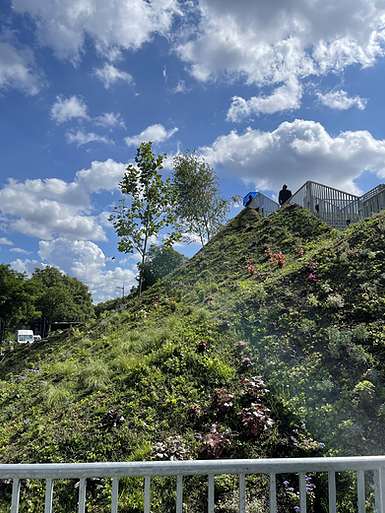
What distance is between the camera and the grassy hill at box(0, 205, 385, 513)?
3.56 metres

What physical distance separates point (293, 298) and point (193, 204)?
15.0 meters

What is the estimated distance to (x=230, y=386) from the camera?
4523 mm

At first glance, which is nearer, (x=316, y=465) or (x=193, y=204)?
(x=316, y=465)

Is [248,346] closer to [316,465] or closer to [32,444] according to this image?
[32,444]

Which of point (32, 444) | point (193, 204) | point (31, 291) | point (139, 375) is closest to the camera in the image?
point (32, 444)

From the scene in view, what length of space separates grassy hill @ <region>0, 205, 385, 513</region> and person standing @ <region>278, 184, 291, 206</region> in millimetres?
9260

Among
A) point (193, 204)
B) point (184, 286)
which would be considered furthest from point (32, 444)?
point (193, 204)

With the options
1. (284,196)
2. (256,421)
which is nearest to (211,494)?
(256,421)

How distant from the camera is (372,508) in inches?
117

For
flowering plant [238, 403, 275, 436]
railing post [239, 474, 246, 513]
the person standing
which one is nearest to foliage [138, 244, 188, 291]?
the person standing

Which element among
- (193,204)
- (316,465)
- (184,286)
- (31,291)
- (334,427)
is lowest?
(334,427)

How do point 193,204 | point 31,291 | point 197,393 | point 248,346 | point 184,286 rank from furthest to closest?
point 31,291
point 193,204
point 184,286
point 248,346
point 197,393

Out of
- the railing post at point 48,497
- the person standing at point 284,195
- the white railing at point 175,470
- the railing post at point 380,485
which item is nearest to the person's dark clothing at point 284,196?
Result: the person standing at point 284,195

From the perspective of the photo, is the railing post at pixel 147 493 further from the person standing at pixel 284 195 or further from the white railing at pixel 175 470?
the person standing at pixel 284 195
